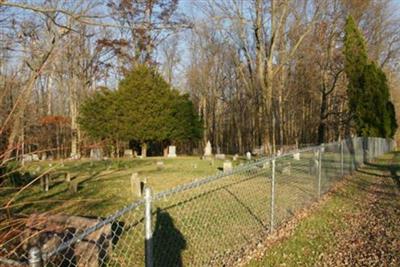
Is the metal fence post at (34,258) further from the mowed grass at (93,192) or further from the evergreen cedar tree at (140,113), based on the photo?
the evergreen cedar tree at (140,113)

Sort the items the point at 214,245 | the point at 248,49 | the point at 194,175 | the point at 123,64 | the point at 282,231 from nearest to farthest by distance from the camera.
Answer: the point at 214,245 < the point at 282,231 < the point at 194,175 < the point at 248,49 < the point at 123,64

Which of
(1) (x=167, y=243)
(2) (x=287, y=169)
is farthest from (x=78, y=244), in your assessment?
(2) (x=287, y=169)

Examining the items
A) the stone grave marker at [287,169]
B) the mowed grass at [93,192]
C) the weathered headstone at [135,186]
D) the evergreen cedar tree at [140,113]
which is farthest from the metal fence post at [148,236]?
the evergreen cedar tree at [140,113]

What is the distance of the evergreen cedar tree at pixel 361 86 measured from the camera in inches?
1214

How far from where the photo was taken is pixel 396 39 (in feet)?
136

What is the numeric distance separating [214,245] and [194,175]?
1058 cm

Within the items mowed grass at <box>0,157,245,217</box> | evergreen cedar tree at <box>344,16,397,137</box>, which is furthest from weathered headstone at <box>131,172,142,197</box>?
evergreen cedar tree at <box>344,16,397,137</box>

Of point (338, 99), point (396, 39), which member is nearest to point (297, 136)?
point (338, 99)

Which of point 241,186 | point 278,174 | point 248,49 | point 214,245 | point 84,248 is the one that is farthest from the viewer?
point 248,49

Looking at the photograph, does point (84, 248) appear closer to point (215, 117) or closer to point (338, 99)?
point (338, 99)

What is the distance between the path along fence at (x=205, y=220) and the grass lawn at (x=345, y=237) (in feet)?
1.55

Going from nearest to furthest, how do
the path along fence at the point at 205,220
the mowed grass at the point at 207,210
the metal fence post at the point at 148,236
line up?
1. the metal fence post at the point at 148,236
2. the path along fence at the point at 205,220
3. the mowed grass at the point at 207,210

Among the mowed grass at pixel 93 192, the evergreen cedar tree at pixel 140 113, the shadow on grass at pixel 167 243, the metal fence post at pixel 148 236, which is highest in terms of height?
the evergreen cedar tree at pixel 140 113

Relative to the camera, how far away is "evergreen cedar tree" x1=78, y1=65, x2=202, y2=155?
3303 centimetres
